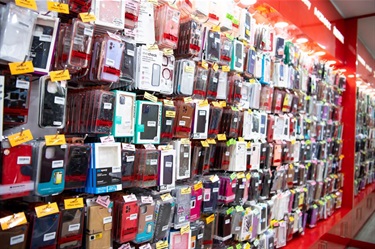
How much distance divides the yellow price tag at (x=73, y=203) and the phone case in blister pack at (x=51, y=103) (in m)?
0.43

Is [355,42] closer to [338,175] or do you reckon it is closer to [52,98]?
[338,175]

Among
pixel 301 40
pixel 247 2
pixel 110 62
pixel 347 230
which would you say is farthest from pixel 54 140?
pixel 347 230

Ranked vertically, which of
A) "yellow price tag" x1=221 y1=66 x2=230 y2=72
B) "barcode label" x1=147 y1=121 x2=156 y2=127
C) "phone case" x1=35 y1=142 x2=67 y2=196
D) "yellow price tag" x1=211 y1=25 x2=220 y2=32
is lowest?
"phone case" x1=35 y1=142 x2=67 y2=196

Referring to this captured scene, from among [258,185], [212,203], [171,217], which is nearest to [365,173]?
[258,185]

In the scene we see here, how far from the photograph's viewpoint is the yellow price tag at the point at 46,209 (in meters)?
1.65

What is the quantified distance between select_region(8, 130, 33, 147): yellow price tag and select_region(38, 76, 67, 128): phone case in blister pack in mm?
83

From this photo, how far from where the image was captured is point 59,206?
1.79 metres

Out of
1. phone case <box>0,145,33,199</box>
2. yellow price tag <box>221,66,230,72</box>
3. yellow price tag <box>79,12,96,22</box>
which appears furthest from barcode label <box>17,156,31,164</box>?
yellow price tag <box>221,66,230,72</box>

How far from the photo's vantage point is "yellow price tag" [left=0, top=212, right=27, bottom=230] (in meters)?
1.50

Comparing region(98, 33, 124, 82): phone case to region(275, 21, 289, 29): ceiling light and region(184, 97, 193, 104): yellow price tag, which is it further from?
region(275, 21, 289, 29): ceiling light

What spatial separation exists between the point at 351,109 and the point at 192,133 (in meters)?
5.00

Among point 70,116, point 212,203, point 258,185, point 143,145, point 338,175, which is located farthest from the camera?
point 338,175

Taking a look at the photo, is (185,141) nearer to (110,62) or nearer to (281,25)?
(110,62)

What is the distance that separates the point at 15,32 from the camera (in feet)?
5.01
